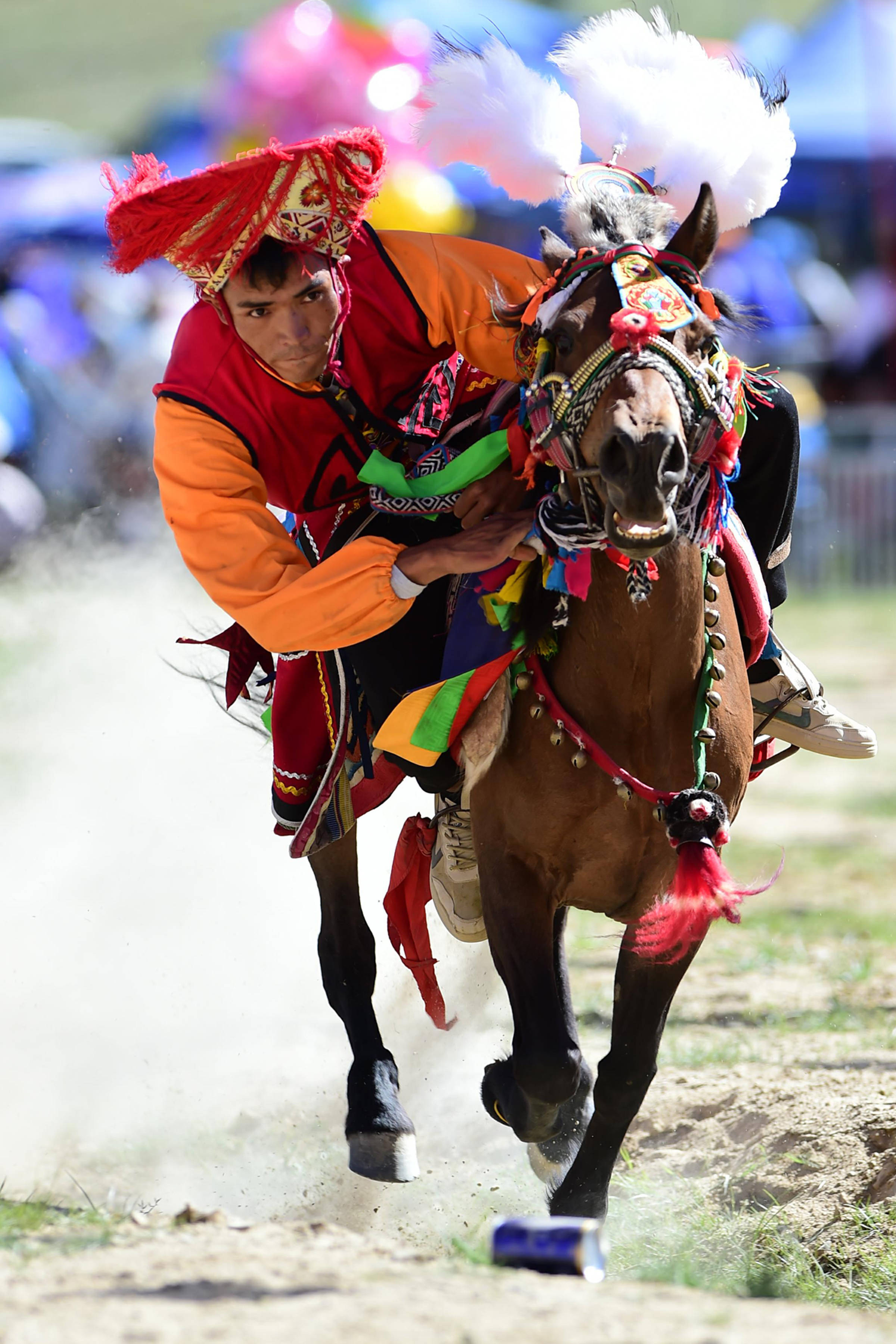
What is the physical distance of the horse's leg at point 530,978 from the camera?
3.39 m

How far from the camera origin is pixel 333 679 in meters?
3.89

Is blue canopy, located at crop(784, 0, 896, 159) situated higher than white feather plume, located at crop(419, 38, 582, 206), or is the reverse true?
blue canopy, located at crop(784, 0, 896, 159)

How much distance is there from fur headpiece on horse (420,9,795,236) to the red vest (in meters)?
0.33

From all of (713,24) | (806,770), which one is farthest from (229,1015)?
(713,24)

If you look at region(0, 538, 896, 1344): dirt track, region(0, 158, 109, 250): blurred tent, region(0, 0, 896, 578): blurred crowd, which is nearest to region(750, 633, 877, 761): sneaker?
region(0, 538, 896, 1344): dirt track

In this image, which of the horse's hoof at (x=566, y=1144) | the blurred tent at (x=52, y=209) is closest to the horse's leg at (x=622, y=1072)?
the horse's hoof at (x=566, y=1144)

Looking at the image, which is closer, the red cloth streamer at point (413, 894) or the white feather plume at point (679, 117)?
the white feather plume at point (679, 117)

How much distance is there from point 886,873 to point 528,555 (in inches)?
175

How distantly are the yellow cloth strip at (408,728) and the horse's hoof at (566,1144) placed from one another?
1070 millimetres

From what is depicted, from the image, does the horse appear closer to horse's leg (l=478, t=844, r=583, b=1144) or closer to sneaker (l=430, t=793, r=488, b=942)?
horse's leg (l=478, t=844, r=583, b=1144)

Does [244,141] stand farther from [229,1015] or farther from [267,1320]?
[267,1320]

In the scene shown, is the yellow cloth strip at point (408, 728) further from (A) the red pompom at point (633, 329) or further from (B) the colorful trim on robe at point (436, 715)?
(A) the red pompom at point (633, 329)

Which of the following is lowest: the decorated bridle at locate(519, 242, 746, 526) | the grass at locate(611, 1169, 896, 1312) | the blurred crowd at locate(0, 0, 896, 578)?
the grass at locate(611, 1169, 896, 1312)

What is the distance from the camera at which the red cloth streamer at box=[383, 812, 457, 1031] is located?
3.95 metres
